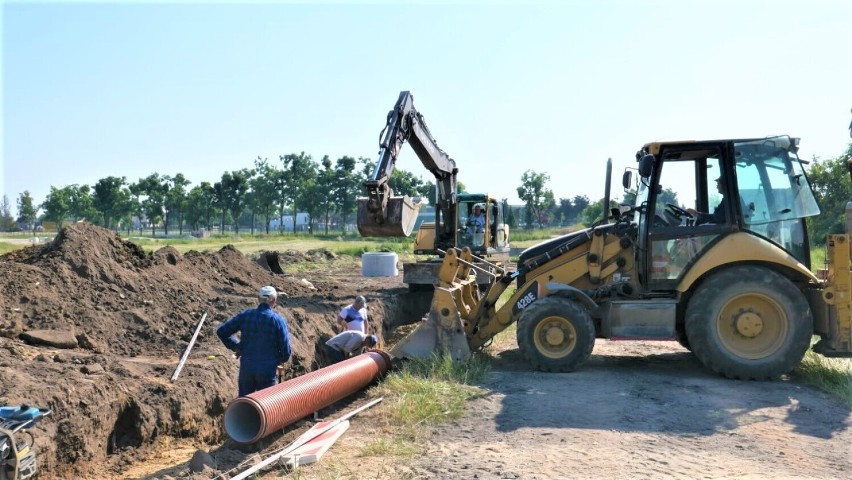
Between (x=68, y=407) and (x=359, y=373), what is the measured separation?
3.21 meters

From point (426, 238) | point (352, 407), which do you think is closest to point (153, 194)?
point (426, 238)

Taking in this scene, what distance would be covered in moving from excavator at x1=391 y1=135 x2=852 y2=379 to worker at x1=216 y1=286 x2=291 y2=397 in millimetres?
2729

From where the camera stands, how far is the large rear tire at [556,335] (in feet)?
29.5

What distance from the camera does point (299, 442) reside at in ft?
20.6

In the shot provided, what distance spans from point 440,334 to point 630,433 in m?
3.37

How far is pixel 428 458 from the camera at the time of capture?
→ 19.4 feet

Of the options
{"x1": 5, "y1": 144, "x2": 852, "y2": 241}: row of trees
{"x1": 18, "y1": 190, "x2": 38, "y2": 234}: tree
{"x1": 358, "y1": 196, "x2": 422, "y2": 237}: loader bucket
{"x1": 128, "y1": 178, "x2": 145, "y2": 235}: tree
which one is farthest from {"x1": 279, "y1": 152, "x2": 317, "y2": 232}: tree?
{"x1": 358, "y1": 196, "x2": 422, "y2": 237}: loader bucket

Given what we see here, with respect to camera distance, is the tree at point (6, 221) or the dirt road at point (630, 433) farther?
the tree at point (6, 221)

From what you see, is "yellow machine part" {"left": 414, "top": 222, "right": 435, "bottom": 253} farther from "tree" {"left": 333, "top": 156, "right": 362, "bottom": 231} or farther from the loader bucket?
"tree" {"left": 333, "top": 156, "right": 362, "bottom": 231}

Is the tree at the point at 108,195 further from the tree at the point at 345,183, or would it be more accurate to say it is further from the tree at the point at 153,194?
the tree at the point at 345,183

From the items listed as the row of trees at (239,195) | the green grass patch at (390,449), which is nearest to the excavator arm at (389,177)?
the green grass patch at (390,449)

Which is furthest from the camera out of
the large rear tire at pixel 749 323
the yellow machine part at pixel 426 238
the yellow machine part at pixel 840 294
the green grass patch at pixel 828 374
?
the yellow machine part at pixel 426 238

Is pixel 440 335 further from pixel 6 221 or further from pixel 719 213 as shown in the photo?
pixel 6 221

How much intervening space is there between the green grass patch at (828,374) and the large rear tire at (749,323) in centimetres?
37
